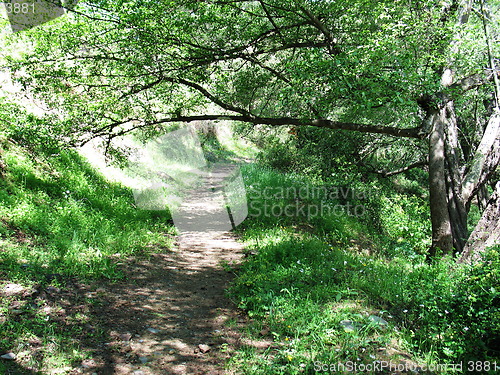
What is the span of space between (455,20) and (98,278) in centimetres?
796

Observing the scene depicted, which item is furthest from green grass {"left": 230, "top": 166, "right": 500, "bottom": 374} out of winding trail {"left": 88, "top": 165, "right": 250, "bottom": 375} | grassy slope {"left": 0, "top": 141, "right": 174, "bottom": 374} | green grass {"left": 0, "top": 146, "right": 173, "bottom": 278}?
green grass {"left": 0, "top": 146, "right": 173, "bottom": 278}

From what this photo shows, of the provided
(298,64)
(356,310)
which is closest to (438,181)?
(298,64)

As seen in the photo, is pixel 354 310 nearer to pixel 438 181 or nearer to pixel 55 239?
pixel 55 239

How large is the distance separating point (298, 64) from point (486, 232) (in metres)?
4.03

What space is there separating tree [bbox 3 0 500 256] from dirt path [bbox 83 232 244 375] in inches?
133

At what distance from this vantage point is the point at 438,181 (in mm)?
7367

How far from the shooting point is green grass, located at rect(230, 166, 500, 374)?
10.3ft

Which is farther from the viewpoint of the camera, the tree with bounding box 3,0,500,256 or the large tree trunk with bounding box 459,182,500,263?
the tree with bounding box 3,0,500,256

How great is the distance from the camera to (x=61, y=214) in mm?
5988

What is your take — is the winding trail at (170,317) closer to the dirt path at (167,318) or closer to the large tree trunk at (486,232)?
the dirt path at (167,318)

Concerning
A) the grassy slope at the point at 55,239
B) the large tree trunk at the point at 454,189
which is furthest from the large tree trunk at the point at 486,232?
the grassy slope at the point at 55,239

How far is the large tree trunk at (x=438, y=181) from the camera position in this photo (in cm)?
719

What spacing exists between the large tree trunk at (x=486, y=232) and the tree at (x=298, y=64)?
6.08 feet

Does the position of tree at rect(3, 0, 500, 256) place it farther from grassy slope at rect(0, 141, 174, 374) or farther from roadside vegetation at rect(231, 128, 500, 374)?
roadside vegetation at rect(231, 128, 500, 374)
